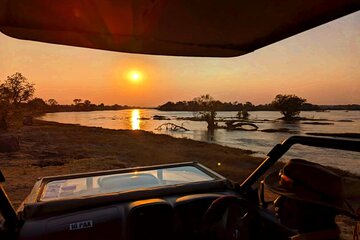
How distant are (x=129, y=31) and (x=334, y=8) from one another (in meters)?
1.18

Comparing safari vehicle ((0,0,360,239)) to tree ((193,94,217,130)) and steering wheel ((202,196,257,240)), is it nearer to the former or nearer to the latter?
steering wheel ((202,196,257,240))

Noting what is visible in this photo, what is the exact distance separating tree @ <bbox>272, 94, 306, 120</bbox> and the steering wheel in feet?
369

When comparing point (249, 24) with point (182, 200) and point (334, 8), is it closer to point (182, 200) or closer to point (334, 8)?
point (334, 8)

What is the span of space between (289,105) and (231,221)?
11797 centimetres

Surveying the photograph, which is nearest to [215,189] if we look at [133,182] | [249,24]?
[133,182]

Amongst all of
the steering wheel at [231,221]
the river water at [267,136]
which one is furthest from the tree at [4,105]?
the steering wheel at [231,221]

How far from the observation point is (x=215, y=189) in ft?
10.1

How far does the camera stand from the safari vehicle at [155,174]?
185 cm

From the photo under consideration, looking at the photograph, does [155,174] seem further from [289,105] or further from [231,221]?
[289,105]

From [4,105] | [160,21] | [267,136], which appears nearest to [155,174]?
[160,21]

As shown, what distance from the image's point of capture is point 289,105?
375 ft

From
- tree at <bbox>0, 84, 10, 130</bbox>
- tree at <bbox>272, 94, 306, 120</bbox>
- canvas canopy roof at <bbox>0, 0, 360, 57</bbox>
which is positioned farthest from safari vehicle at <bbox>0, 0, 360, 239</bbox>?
tree at <bbox>272, 94, 306, 120</bbox>

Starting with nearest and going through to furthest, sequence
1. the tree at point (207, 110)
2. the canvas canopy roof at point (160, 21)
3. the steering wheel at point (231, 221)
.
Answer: the canvas canopy roof at point (160, 21), the steering wheel at point (231, 221), the tree at point (207, 110)

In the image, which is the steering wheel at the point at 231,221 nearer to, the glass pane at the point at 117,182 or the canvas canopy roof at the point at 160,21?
the glass pane at the point at 117,182
